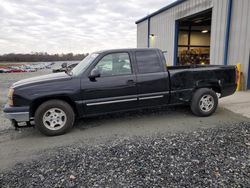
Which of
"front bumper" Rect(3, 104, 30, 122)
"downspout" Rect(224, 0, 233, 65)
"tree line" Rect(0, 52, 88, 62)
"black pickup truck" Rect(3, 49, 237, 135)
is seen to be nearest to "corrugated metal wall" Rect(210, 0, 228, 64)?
"downspout" Rect(224, 0, 233, 65)

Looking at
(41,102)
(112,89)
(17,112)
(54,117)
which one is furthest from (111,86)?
(17,112)

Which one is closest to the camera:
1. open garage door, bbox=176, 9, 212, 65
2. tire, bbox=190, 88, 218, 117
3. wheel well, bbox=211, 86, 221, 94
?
tire, bbox=190, 88, 218, 117

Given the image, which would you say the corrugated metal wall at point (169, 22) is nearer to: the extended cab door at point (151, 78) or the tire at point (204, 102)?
the tire at point (204, 102)

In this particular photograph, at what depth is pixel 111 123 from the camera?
14.9 ft

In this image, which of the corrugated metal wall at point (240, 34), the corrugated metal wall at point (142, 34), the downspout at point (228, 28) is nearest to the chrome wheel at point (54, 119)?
the corrugated metal wall at point (240, 34)

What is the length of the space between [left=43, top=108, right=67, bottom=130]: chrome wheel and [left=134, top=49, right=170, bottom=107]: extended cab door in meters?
1.74

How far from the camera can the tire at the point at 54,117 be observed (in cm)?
369

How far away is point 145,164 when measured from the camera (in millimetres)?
2699

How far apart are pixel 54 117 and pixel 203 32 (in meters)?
17.8

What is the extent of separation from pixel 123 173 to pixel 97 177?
346 millimetres

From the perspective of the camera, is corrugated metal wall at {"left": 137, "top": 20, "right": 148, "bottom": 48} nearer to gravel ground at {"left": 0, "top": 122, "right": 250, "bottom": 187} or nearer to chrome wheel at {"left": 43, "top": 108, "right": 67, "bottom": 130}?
chrome wheel at {"left": 43, "top": 108, "right": 67, "bottom": 130}

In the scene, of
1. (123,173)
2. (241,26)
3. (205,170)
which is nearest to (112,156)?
(123,173)

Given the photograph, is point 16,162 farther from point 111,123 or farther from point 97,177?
point 111,123

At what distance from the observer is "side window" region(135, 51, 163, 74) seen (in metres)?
4.37
